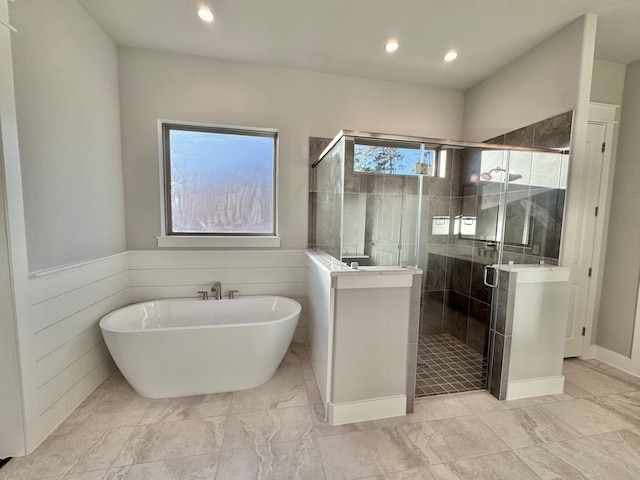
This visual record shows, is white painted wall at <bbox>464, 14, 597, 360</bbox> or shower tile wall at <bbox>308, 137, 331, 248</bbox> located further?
shower tile wall at <bbox>308, 137, 331, 248</bbox>

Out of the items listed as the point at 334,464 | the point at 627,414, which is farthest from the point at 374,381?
the point at 627,414

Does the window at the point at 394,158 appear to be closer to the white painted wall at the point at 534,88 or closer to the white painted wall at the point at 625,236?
the white painted wall at the point at 534,88

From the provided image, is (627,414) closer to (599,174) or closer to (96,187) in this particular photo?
(599,174)

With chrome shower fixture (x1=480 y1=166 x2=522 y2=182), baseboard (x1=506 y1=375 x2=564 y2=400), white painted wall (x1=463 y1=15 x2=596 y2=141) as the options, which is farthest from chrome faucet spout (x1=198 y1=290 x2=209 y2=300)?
white painted wall (x1=463 y1=15 x2=596 y2=141)

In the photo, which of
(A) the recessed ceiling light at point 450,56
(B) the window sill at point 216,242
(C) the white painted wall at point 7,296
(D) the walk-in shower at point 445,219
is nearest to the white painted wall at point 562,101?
(D) the walk-in shower at point 445,219

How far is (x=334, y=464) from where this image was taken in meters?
1.39

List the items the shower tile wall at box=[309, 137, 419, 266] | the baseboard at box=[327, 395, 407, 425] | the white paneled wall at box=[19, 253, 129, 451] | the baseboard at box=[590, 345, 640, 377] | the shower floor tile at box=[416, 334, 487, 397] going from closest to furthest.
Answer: the white paneled wall at box=[19, 253, 129, 451] → the baseboard at box=[327, 395, 407, 425] → the shower tile wall at box=[309, 137, 419, 266] → the shower floor tile at box=[416, 334, 487, 397] → the baseboard at box=[590, 345, 640, 377]

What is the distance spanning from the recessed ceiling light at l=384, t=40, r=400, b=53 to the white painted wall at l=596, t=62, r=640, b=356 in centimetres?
215

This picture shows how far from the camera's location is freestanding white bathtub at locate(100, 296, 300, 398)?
69.1 inches

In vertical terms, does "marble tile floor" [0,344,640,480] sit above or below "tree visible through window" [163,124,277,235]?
below

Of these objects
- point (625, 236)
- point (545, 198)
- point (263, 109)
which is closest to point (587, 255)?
point (625, 236)

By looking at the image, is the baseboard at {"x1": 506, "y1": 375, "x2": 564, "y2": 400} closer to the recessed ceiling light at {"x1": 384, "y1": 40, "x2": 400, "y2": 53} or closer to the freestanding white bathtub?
the freestanding white bathtub

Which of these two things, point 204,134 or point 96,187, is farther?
point 204,134

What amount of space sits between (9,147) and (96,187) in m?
0.71
